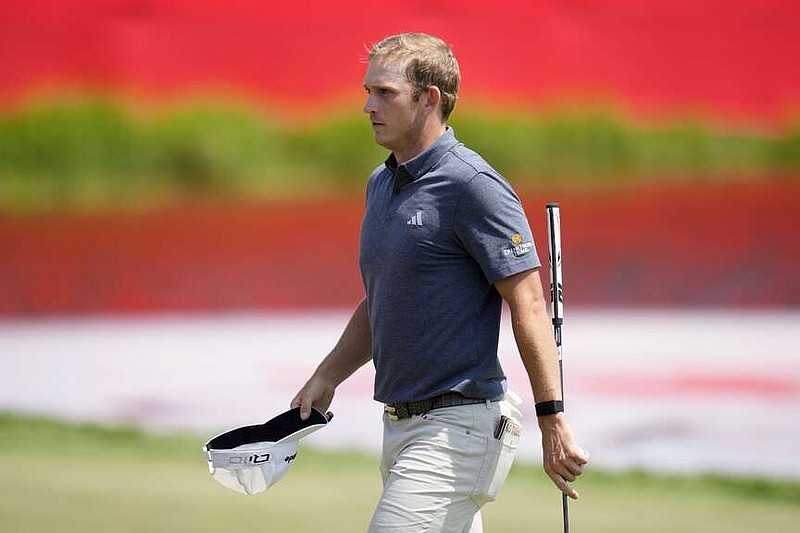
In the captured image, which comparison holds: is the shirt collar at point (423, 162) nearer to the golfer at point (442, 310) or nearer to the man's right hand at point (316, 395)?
the golfer at point (442, 310)

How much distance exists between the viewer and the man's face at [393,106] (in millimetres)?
2957

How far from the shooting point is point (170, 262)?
19.1ft

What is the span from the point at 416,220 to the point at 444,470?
0.58 metres

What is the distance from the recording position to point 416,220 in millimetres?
2902

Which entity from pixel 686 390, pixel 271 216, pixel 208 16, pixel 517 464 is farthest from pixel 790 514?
pixel 208 16

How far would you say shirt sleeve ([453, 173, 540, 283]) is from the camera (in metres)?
2.82

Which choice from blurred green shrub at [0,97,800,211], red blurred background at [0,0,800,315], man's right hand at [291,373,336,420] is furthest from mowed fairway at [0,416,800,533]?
man's right hand at [291,373,336,420]

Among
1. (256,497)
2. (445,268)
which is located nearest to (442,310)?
(445,268)

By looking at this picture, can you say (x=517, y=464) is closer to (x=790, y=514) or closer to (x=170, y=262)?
(x=790, y=514)

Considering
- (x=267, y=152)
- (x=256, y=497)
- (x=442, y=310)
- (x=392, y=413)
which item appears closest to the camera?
(x=442, y=310)

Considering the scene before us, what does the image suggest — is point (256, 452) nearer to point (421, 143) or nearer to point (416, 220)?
point (416, 220)

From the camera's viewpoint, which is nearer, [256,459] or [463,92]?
[256,459]

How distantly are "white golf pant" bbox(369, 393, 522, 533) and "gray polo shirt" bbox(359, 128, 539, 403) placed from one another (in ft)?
0.21

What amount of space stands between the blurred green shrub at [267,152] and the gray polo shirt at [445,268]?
293 centimetres
